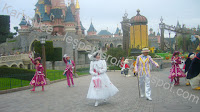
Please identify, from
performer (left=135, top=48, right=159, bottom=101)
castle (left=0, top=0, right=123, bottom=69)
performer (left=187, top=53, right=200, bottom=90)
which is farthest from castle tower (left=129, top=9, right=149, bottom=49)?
performer (left=135, top=48, right=159, bottom=101)

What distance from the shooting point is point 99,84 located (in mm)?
6238

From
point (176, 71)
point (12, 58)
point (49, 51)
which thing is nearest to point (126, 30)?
point (49, 51)

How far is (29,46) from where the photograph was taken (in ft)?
145

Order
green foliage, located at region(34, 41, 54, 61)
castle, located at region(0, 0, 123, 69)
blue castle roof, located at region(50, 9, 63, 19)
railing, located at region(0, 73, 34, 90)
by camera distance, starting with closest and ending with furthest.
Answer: railing, located at region(0, 73, 34, 90) → green foliage, located at region(34, 41, 54, 61) → castle, located at region(0, 0, 123, 69) → blue castle roof, located at region(50, 9, 63, 19)

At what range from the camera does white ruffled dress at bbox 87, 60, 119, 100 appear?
6137 mm

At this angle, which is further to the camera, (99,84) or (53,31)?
(53,31)

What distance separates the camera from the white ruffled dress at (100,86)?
614cm

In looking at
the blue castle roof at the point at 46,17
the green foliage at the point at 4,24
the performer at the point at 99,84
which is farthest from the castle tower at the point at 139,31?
the blue castle roof at the point at 46,17

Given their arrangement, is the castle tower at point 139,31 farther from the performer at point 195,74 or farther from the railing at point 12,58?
the performer at point 195,74

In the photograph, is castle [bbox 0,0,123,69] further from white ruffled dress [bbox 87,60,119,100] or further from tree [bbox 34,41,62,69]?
white ruffled dress [bbox 87,60,119,100]

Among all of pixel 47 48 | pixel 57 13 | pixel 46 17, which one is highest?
pixel 57 13

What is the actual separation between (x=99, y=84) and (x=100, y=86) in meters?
0.07

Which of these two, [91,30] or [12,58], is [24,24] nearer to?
[12,58]

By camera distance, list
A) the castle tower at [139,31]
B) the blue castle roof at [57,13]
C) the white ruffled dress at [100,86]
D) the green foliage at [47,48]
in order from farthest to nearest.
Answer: the blue castle roof at [57,13] → the green foliage at [47,48] → the castle tower at [139,31] → the white ruffled dress at [100,86]
